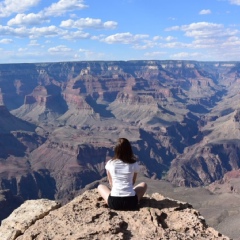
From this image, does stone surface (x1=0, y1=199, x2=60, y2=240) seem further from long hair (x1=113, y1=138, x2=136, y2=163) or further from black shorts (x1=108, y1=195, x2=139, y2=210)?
long hair (x1=113, y1=138, x2=136, y2=163)

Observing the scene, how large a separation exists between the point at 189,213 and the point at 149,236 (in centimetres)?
269

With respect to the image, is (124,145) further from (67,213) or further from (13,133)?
(13,133)

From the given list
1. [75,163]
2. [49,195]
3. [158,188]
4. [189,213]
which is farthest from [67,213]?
[75,163]

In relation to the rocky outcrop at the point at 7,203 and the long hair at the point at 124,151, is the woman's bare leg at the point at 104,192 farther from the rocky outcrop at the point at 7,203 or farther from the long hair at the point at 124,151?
the rocky outcrop at the point at 7,203

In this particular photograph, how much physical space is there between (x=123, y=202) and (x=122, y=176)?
93 cm

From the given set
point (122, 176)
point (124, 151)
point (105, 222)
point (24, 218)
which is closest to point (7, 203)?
point (24, 218)

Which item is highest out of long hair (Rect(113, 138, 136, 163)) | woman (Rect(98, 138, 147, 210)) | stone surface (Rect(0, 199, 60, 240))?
long hair (Rect(113, 138, 136, 163))

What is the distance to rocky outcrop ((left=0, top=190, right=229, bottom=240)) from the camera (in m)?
11.4

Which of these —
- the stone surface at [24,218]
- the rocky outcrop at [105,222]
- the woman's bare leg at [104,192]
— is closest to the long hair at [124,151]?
the woman's bare leg at [104,192]

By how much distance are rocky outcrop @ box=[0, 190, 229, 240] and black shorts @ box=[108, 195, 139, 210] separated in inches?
9.6

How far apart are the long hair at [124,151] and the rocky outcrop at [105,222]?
6.08 ft

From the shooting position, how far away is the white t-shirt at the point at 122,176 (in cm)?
1350

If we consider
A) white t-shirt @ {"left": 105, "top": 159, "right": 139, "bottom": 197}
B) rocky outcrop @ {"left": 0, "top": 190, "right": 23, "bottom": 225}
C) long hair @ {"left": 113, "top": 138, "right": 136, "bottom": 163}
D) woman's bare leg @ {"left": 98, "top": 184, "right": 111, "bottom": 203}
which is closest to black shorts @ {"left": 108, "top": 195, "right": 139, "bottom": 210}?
white t-shirt @ {"left": 105, "top": 159, "right": 139, "bottom": 197}

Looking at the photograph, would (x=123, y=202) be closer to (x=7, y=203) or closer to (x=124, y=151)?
(x=124, y=151)
